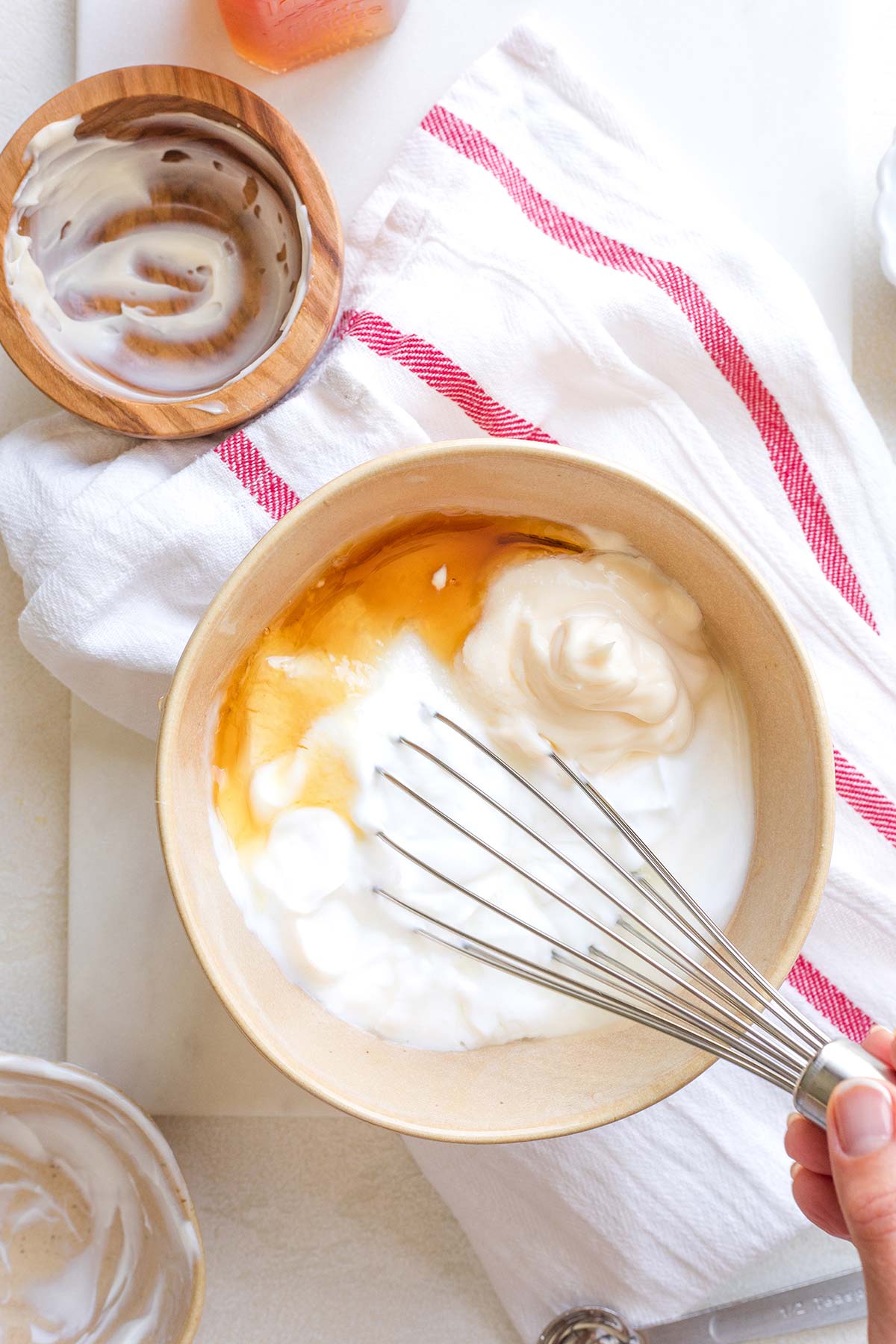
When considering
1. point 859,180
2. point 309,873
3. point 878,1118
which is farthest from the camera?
point 859,180

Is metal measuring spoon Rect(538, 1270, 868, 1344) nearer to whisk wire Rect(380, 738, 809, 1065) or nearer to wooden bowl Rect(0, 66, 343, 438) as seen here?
whisk wire Rect(380, 738, 809, 1065)

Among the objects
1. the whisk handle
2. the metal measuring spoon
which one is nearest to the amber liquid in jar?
the whisk handle

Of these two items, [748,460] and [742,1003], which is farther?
[748,460]

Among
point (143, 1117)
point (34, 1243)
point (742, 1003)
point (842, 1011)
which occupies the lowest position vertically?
point (34, 1243)

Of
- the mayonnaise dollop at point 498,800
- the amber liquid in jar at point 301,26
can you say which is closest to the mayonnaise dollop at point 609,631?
the mayonnaise dollop at point 498,800

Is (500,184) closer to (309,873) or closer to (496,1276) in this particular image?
(309,873)

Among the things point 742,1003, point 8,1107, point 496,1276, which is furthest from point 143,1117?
point 742,1003
